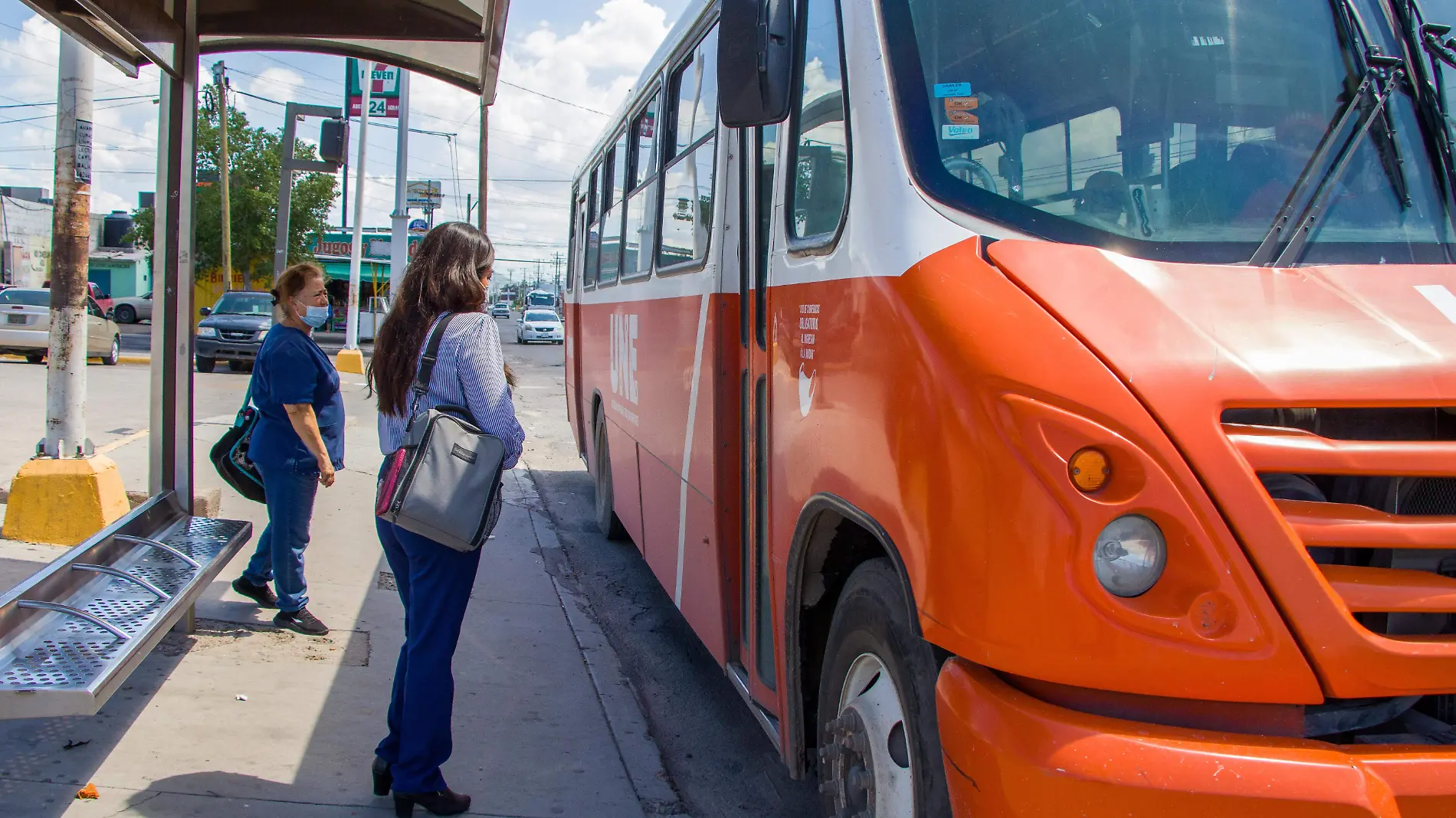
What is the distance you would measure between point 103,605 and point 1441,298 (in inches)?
168

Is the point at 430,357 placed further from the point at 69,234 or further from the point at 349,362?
the point at 349,362

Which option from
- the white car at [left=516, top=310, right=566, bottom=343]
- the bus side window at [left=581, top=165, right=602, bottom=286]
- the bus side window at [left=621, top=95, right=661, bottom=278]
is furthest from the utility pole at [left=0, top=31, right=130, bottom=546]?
the white car at [left=516, top=310, right=566, bottom=343]

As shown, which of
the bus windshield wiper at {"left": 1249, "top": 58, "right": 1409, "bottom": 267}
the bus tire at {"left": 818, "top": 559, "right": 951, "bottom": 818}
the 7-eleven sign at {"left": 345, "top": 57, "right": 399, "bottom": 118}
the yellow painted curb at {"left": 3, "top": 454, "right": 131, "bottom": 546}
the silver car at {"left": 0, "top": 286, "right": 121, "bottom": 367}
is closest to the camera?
the bus tire at {"left": 818, "top": 559, "right": 951, "bottom": 818}

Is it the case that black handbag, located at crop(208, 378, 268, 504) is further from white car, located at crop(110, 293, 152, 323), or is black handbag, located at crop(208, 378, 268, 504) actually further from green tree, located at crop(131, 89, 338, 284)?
white car, located at crop(110, 293, 152, 323)

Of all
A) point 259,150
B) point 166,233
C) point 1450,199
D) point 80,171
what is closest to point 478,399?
point 166,233

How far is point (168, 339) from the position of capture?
497 centimetres

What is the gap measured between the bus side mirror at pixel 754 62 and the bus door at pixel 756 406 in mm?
622

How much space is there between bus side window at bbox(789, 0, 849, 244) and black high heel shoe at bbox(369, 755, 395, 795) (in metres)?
2.25

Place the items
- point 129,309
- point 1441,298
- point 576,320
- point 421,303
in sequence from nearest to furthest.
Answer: point 1441,298, point 421,303, point 576,320, point 129,309

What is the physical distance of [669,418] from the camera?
5.02m

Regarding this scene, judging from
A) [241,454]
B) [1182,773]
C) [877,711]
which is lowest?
[877,711]

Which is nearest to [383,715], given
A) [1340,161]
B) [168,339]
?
[168,339]

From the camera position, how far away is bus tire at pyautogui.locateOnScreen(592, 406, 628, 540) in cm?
800

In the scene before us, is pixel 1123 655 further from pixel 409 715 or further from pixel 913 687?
pixel 409 715
